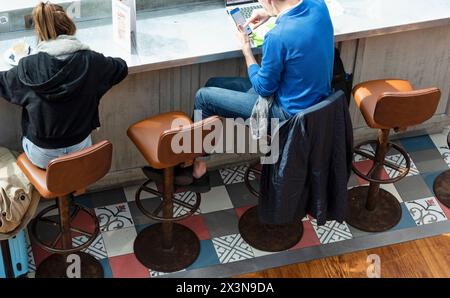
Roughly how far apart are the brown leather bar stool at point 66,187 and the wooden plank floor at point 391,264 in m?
0.93

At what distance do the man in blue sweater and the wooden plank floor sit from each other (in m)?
0.82

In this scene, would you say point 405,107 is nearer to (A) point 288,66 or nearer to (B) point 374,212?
(A) point 288,66

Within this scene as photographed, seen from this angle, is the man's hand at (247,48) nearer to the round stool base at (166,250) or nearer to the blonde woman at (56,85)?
the blonde woman at (56,85)

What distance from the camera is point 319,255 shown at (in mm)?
4371

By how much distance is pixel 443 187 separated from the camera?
5.00m

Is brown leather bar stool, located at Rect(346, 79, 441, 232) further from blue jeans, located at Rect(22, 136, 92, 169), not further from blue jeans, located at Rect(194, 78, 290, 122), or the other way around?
blue jeans, located at Rect(22, 136, 92, 169)

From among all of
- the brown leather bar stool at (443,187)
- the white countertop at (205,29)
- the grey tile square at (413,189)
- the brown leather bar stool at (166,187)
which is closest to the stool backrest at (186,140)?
the brown leather bar stool at (166,187)

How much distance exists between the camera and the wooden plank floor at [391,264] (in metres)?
4.21

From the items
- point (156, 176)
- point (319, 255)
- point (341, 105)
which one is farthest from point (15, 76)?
point (319, 255)

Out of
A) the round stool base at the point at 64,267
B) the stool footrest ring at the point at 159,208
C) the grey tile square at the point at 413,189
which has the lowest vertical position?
the round stool base at the point at 64,267

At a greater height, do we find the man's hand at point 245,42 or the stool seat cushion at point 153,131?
the man's hand at point 245,42

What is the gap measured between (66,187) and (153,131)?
585 millimetres

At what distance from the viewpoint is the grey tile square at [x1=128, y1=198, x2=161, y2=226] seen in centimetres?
470

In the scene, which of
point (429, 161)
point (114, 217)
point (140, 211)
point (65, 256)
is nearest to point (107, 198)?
point (114, 217)
